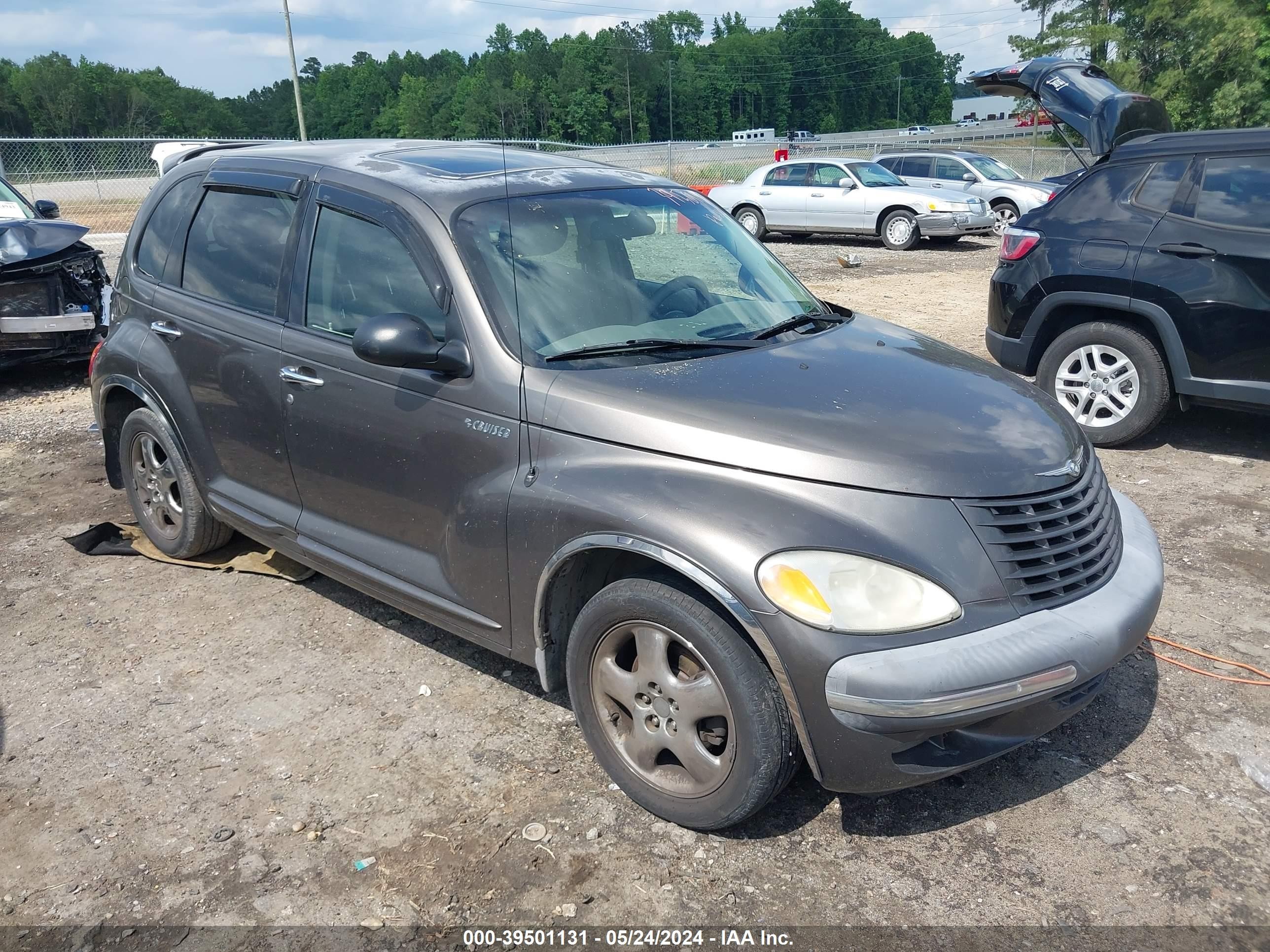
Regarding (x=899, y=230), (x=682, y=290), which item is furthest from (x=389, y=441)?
(x=899, y=230)

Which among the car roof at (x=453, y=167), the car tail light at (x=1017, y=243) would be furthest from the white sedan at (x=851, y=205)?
the car roof at (x=453, y=167)

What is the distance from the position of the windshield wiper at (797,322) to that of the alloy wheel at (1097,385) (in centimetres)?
302

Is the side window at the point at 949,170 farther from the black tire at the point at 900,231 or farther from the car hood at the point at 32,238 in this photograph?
the car hood at the point at 32,238

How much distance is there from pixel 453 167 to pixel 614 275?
0.79m

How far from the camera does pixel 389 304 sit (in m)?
3.50

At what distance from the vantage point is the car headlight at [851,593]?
2502 mm

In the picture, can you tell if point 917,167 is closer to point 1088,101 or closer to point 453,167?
point 1088,101

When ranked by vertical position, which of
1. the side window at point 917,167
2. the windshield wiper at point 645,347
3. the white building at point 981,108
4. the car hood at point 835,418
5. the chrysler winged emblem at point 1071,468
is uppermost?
the white building at point 981,108

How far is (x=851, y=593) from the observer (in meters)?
2.53

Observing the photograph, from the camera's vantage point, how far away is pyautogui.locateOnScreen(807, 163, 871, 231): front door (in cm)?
1845

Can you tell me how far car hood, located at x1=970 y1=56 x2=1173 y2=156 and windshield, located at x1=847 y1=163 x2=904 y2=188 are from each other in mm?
10539

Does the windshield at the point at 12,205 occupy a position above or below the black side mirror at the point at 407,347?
above

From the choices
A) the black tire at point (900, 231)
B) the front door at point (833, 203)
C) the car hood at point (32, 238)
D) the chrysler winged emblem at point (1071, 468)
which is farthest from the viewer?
the front door at point (833, 203)

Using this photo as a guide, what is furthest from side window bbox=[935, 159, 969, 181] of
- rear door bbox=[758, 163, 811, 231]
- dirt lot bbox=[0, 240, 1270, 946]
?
dirt lot bbox=[0, 240, 1270, 946]
